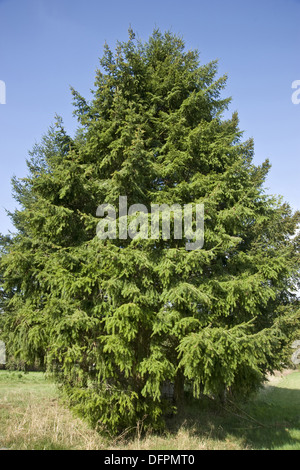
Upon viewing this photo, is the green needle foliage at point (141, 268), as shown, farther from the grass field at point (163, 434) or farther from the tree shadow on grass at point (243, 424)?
the tree shadow on grass at point (243, 424)

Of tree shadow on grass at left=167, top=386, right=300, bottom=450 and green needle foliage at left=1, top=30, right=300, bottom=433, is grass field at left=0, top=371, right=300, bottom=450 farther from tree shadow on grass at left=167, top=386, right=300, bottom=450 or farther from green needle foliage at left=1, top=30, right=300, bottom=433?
green needle foliage at left=1, top=30, right=300, bottom=433

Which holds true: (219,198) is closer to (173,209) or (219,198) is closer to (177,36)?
(173,209)

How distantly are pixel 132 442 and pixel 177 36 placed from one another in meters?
12.5

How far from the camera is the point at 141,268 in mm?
6609

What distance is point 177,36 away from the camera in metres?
9.79

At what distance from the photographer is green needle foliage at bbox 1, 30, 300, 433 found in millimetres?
5863

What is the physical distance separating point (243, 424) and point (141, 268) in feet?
22.3

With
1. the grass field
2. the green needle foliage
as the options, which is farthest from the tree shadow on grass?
the green needle foliage

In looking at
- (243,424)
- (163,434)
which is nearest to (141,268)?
(163,434)

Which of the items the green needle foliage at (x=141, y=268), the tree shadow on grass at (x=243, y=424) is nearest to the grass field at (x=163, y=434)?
the tree shadow on grass at (x=243, y=424)

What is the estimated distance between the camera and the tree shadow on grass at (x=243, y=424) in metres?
7.14

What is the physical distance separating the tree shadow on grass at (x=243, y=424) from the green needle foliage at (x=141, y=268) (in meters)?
0.93

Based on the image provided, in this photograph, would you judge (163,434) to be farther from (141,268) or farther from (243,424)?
(141,268)

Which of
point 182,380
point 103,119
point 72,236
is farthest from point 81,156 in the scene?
point 182,380
